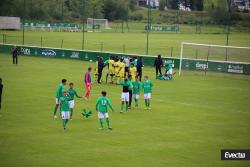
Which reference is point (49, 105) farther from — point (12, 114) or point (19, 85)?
point (19, 85)

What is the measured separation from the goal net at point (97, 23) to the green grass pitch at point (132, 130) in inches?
3133

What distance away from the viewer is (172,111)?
31.8m

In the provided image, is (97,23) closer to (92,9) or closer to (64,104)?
(92,9)

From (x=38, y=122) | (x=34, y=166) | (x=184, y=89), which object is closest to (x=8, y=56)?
(x=184, y=89)

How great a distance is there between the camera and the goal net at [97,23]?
122m

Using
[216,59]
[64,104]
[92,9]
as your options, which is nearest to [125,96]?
[64,104]

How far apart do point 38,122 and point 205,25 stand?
320ft

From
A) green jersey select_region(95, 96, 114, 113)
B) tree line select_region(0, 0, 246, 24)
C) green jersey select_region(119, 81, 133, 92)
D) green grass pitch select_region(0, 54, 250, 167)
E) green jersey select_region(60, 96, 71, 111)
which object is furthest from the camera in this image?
tree line select_region(0, 0, 246, 24)

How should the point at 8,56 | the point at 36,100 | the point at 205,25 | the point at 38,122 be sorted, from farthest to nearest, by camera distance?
the point at 205,25 < the point at 8,56 < the point at 36,100 < the point at 38,122

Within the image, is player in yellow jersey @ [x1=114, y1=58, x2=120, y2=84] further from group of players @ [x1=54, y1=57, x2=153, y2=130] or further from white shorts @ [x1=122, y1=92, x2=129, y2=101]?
white shorts @ [x1=122, y1=92, x2=129, y2=101]

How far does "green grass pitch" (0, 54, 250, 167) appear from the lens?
21016mm

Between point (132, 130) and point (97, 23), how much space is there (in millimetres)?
100173

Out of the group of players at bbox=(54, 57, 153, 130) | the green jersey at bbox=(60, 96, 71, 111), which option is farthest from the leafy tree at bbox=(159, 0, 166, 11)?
the green jersey at bbox=(60, 96, 71, 111)

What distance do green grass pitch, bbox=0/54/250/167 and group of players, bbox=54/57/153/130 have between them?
0.63 metres
